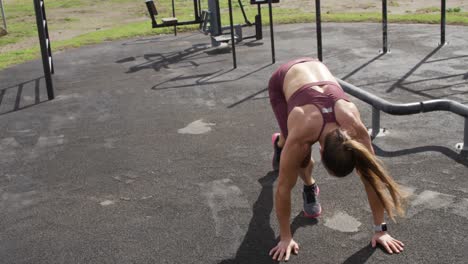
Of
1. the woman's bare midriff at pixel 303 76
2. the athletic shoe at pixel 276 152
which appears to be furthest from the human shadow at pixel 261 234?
the woman's bare midriff at pixel 303 76

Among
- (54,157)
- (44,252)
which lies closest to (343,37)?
(54,157)

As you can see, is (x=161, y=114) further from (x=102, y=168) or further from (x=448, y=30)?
(x=448, y=30)

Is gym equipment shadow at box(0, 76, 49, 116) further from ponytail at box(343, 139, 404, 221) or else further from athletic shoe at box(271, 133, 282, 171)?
ponytail at box(343, 139, 404, 221)

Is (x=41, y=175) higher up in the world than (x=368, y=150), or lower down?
lower down

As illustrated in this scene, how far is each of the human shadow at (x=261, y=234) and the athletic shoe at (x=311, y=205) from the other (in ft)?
0.17

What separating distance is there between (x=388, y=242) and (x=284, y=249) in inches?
29.5

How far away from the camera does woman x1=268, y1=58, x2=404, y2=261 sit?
326cm

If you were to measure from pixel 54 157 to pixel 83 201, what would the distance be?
1.50 metres

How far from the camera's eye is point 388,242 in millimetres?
3953

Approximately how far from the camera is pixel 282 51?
12.0m

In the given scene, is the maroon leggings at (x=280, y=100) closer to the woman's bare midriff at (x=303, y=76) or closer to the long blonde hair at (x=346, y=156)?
the woman's bare midriff at (x=303, y=76)

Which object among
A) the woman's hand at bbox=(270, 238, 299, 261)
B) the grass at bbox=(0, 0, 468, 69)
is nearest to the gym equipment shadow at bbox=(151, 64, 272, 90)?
the grass at bbox=(0, 0, 468, 69)

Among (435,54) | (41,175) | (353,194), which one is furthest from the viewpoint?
(435,54)

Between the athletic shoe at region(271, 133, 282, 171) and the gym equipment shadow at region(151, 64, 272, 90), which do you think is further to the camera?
the gym equipment shadow at region(151, 64, 272, 90)
